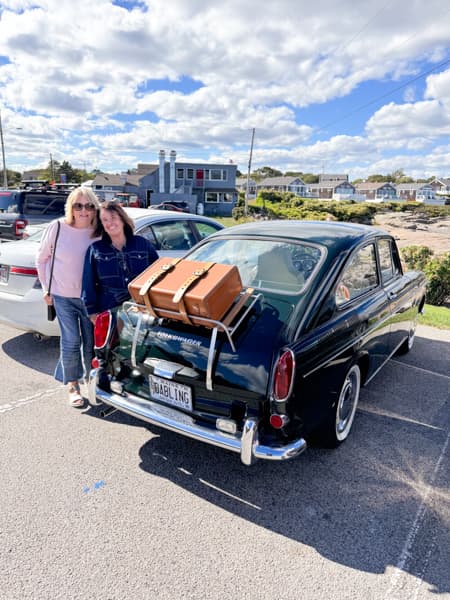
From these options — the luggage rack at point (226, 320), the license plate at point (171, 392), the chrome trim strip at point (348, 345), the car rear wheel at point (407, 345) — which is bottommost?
the car rear wheel at point (407, 345)

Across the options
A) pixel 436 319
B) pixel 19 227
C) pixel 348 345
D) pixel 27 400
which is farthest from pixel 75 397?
pixel 19 227

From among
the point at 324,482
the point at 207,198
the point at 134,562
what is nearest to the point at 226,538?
the point at 134,562

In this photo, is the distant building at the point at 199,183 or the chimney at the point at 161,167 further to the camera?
the distant building at the point at 199,183

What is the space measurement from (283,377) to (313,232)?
5.21ft


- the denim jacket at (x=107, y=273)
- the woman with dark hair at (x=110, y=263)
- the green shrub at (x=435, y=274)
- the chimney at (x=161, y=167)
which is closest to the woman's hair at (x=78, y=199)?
the woman with dark hair at (x=110, y=263)

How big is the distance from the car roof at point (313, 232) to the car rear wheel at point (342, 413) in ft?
3.41

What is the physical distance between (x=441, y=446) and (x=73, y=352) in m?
3.25

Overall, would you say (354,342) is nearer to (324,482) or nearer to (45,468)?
(324,482)

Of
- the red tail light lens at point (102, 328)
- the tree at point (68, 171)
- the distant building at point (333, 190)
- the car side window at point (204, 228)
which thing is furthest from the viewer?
the distant building at point (333, 190)

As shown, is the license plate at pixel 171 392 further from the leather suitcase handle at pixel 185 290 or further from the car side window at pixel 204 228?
the car side window at pixel 204 228

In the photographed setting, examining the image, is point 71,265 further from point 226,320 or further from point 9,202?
point 9,202

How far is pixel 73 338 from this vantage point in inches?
149

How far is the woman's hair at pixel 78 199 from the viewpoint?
11.5 ft

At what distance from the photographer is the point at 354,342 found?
326 centimetres
